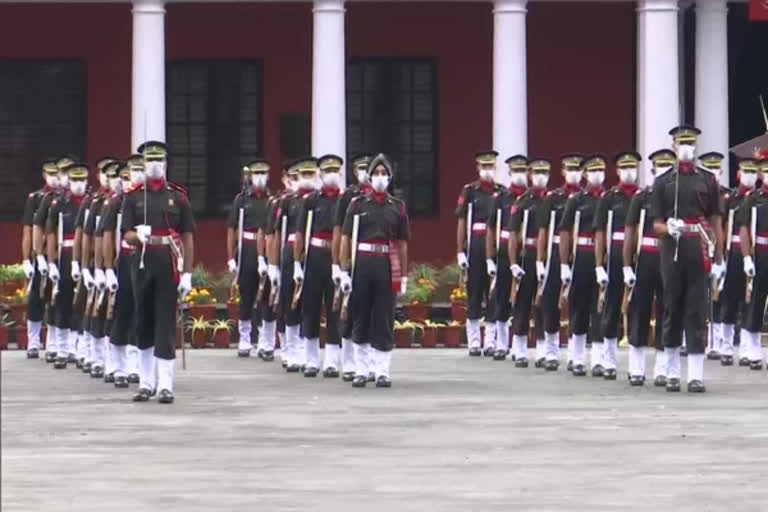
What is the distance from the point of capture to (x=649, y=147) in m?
34.8

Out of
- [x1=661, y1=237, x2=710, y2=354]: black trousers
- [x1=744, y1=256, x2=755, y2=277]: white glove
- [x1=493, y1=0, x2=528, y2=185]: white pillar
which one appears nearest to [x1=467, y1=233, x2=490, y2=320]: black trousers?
[x1=744, y1=256, x2=755, y2=277]: white glove

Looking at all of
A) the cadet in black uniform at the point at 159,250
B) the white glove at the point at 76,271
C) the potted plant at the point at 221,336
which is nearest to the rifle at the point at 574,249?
the white glove at the point at 76,271


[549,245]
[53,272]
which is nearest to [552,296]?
[549,245]

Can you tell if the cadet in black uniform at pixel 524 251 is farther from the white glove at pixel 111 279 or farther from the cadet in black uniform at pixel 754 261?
the white glove at pixel 111 279

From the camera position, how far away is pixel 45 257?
1038 inches

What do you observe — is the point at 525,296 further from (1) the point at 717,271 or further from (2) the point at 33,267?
(2) the point at 33,267

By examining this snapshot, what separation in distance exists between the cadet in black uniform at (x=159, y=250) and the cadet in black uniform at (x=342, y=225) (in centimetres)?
257

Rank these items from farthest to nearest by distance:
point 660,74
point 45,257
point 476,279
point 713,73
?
point 713,73
point 660,74
point 476,279
point 45,257

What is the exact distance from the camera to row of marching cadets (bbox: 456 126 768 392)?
2128cm

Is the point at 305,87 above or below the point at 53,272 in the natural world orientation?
above

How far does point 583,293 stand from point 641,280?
175cm

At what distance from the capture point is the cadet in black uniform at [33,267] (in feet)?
86.0

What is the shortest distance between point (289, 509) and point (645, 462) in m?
3.15

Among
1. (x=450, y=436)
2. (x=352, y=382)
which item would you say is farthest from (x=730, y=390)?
(x=450, y=436)
